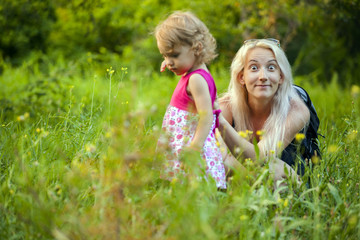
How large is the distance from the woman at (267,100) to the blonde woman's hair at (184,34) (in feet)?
1.92

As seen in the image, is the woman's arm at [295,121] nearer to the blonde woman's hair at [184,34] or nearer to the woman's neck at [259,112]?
the woman's neck at [259,112]

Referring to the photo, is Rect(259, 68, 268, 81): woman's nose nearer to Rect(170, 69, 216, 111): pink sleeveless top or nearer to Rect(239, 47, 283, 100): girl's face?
Rect(239, 47, 283, 100): girl's face

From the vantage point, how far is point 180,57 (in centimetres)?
241

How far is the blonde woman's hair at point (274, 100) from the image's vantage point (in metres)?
2.89

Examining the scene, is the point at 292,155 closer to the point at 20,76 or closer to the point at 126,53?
the point at 20,76

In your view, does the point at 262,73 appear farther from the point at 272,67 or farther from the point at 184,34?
the point at 184,34

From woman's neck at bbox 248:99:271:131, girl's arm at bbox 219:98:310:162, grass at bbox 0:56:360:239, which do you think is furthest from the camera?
woman's neck at bbox 248:99:271:131

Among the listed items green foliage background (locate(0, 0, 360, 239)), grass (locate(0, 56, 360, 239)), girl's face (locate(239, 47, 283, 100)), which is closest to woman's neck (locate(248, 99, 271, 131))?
girl's face (locate(239, 47, 283, 100))

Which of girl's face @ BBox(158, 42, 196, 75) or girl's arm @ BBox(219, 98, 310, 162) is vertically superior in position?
girl's face @ BBox(158, 42, 196, 75)

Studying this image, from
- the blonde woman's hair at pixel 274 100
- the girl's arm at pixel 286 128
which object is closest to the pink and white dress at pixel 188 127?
the girl's arm at pixel 286 128

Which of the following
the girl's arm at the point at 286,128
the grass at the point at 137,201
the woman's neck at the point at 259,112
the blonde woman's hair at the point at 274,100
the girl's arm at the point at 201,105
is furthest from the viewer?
the woman's neck at the point at 259,112

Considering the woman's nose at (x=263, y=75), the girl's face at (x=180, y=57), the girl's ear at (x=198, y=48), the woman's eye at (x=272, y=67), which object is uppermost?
the girl's ear at (x=198, y=48)

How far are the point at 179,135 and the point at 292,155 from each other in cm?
98

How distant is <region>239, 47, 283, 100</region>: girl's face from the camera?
2949 millimetres
